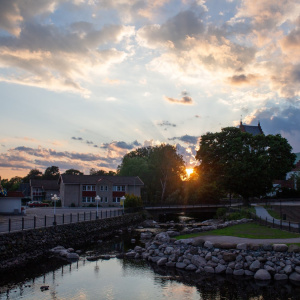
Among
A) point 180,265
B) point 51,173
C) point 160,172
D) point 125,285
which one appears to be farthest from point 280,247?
point 51,173

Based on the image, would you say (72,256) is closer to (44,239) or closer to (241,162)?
(44,239)

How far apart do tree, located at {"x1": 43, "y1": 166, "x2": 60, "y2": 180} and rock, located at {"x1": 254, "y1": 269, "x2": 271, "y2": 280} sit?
127 meters

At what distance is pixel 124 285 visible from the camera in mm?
20828

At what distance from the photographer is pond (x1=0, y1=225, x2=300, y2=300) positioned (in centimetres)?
1883

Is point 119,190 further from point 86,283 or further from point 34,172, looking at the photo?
point 34,172

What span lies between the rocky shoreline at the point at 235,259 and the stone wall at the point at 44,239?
8.66 meters

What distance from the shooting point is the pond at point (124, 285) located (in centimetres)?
1883

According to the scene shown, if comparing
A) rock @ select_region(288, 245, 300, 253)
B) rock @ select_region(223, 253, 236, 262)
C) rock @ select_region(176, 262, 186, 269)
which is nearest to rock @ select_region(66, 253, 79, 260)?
rock @ select_region(176, 262, 186, 269)

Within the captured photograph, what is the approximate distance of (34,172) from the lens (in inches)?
6029

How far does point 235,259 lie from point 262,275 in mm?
2260

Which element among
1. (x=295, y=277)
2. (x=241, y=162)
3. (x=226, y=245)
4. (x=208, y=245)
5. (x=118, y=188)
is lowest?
(x=295, y=277)

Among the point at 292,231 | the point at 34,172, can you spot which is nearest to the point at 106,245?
the point at 292,231

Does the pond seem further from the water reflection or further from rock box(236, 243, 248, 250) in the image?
rock box(236, 243, 248, 250)

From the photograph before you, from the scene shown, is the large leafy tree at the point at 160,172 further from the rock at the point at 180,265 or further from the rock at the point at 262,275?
the rock at the point at 262,275
